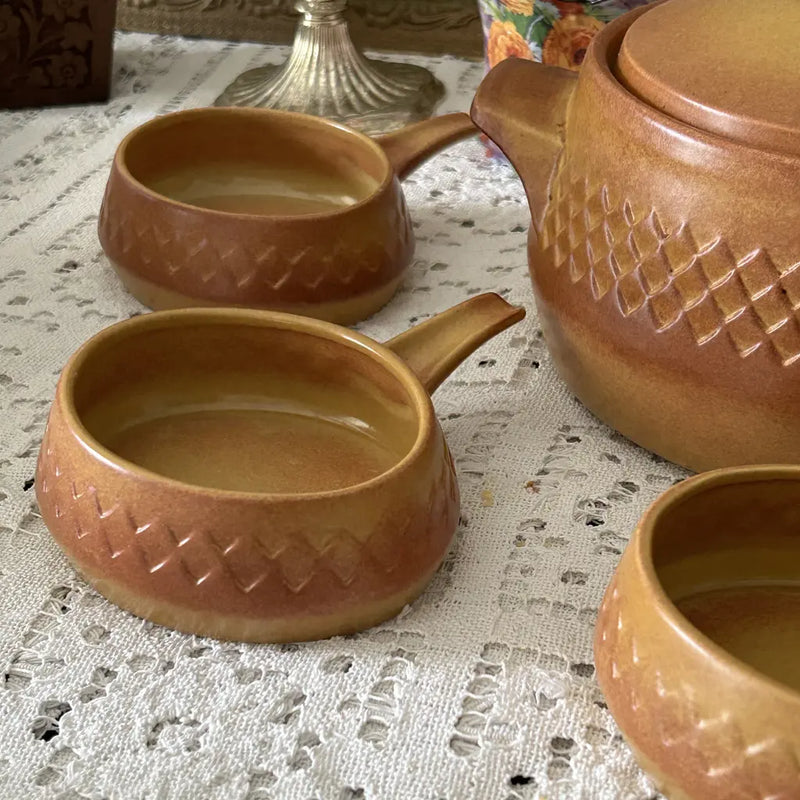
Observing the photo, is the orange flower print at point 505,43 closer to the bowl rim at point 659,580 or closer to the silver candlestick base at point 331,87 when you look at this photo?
the silver candlestick base at point 331,87

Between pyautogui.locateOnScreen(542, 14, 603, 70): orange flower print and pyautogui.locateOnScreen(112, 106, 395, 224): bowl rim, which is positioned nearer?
pyautogui.locateOnScreen(112, 106, 395, 224): bowl rim

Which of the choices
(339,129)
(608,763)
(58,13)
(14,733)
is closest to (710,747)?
(608,763)

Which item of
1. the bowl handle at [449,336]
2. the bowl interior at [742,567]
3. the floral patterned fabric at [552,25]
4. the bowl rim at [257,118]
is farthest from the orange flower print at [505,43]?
the bowl interior at [742,567]

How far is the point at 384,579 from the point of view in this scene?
16.0 inches

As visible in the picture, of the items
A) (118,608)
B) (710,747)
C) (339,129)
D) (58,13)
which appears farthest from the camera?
(58,13)

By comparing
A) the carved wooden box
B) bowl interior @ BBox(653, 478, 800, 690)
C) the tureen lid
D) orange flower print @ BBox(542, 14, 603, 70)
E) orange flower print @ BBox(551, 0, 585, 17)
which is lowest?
the carved wooden box

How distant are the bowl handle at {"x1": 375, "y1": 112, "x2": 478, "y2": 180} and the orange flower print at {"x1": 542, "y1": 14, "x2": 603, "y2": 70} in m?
0.07

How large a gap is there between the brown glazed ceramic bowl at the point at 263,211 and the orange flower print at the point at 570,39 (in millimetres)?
71

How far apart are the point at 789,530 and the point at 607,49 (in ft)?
0.70

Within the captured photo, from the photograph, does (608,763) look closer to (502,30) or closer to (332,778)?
(332,778)

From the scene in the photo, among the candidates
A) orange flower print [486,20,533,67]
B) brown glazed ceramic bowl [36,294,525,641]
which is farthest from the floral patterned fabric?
brown glazed ceramic bowl [36,294,525,641]

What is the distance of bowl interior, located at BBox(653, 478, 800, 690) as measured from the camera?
39 cm

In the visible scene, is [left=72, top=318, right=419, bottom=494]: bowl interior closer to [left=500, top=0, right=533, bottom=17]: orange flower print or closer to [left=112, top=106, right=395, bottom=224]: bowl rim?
[left=112, top=106, right=395, bottom=224]: bowl rim

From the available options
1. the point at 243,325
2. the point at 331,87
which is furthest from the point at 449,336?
the point at 331,87
